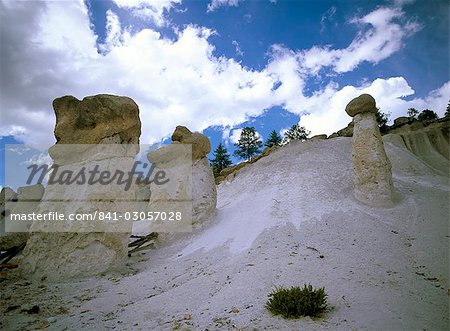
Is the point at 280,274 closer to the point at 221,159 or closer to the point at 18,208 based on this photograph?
the point at 18,208

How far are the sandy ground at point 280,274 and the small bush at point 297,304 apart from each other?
15 cm

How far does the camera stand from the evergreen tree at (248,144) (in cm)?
4194

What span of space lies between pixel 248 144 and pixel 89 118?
110ft

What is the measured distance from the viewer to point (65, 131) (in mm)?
9664

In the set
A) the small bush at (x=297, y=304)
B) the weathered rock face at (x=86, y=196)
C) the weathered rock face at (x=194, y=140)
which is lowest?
the small bush at (x=297, y=304)

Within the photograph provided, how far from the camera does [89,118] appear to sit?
9734 mm

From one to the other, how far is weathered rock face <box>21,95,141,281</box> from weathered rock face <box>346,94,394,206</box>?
8946 millimetres

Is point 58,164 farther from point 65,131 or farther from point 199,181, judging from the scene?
point 199,181

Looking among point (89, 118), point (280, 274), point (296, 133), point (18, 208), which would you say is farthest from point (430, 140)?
point (18, 208)

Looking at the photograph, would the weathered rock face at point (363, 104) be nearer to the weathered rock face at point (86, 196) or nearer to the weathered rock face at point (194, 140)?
the weathered rock face at point (194, 140)

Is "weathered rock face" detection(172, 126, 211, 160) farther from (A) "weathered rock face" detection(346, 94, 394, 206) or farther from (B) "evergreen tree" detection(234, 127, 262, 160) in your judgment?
(B) "evergreen tree" detection(234, 127, 262, 160)

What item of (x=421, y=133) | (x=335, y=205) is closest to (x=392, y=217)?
(x=335, y=205)

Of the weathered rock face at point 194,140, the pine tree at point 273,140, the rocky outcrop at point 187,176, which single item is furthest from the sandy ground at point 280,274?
the pine tree at point 273,140

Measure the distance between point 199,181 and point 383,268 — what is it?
782 centimetres
